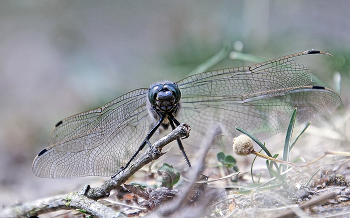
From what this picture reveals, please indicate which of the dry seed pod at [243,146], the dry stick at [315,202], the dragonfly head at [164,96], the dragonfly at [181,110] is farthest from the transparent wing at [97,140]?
the dry stick at [315,202]

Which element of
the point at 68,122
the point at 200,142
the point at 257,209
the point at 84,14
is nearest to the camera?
the point at 257,209

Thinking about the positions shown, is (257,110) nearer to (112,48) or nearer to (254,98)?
(254,98)

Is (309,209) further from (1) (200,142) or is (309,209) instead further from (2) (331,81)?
(2) (331,81)

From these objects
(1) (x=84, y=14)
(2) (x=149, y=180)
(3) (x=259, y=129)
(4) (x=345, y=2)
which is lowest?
(2) (x=149, y=180)

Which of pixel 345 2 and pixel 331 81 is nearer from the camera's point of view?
pixel 331 81

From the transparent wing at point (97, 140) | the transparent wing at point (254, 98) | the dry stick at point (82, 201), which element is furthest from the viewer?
the transparent wing at point (254, 98)

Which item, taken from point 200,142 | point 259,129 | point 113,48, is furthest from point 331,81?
point 113,48

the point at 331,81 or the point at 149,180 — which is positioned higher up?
the point at 331,81

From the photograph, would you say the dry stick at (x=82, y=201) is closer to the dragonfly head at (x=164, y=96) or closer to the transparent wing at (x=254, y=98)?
the dragonfly head at (x=164, y=96)
